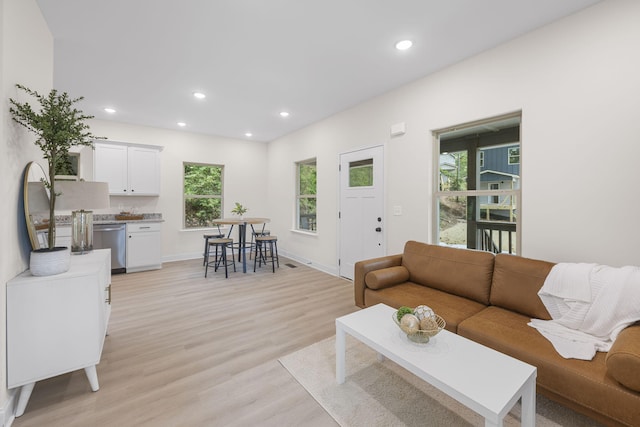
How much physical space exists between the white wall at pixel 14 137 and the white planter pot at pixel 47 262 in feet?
0.35

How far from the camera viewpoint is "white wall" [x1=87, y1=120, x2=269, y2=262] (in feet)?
17.3

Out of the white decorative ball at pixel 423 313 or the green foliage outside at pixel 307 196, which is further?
the green foliage outside at pixel 307 196

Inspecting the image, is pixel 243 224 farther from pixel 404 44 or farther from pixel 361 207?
pixel 404 44

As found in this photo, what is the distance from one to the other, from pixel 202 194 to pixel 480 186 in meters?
5.54

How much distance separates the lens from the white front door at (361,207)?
388cm

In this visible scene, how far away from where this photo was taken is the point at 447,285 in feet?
8.40

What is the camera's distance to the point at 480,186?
2.95 meters

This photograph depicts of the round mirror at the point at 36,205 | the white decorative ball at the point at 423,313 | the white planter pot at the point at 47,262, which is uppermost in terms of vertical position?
the round mirror at the point at 36,205

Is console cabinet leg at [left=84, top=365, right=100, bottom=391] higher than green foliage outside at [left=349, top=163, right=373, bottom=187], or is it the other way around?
green foliage outside at [left=349, top=163, right=373, bottom=187]

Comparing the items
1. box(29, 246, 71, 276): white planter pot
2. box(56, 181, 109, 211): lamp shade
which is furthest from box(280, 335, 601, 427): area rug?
box(56, 181, 109, 211): lamp shade

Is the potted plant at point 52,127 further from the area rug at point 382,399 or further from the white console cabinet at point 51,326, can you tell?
the area rug at point 382,399

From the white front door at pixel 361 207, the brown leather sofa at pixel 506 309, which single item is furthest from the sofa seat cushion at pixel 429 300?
the white front door at pixel 361 207

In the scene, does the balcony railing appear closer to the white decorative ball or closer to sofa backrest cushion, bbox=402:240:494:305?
A: sofa backrest cushion, bbox=402:240:494:305

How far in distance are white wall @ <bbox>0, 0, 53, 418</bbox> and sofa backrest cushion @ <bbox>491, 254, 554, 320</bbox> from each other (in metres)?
Result: 3.39
